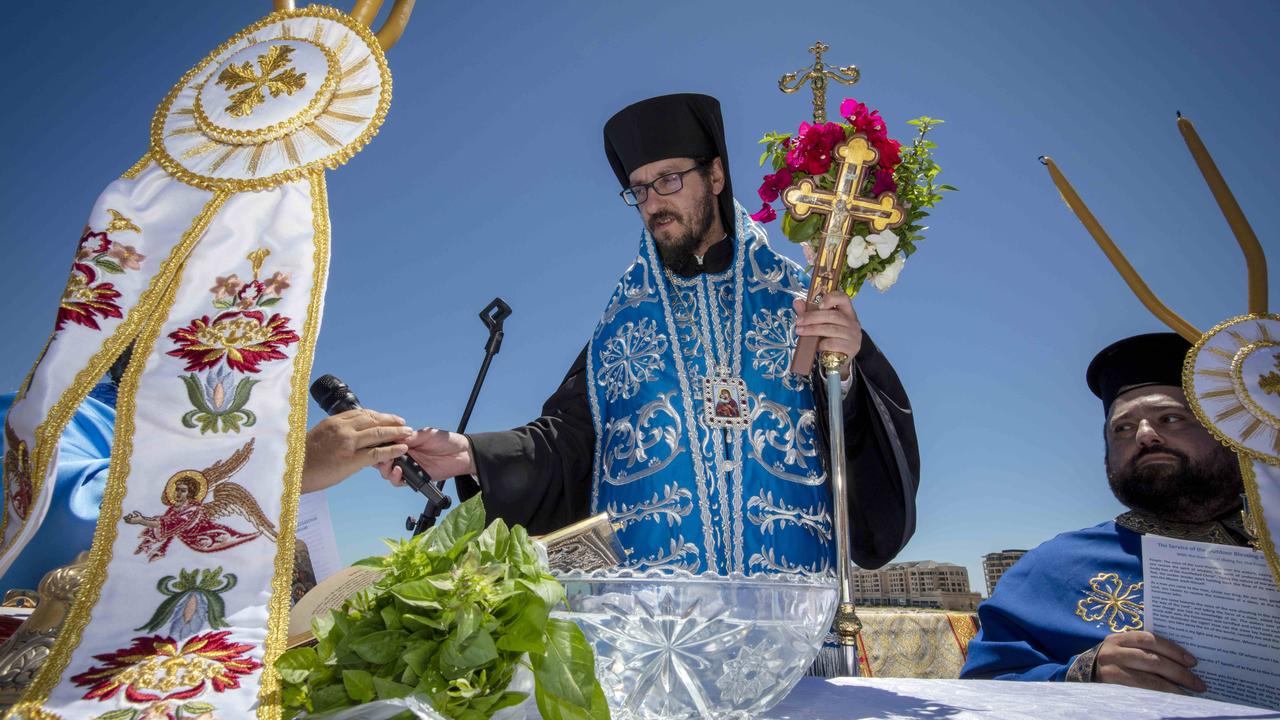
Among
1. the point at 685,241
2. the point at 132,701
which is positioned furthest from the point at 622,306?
the point at 132,701

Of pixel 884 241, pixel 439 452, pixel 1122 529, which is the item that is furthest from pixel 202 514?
pixel 1122 529

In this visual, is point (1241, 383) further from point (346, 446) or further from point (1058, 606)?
point (346, 446)

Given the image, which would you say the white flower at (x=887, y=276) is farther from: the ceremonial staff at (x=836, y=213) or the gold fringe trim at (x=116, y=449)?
the gold fringe trim at (x=116, y=449)

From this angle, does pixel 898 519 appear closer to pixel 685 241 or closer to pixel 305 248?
pixel 685 241

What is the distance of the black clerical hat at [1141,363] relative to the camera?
15.3ft

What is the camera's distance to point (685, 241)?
425 centimetres

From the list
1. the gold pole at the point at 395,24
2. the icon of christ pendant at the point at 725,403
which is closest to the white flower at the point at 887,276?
the icon of christ pendant at the point at 725,403

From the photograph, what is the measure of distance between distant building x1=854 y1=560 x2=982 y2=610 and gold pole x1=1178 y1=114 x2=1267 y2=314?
4365 mm

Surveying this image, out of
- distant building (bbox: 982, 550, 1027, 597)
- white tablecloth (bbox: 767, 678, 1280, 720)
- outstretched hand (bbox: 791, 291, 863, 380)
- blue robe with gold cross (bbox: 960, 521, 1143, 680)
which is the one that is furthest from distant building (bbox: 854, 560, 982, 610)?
white tablecloth (bbox: 767, 678, 1280, 720)

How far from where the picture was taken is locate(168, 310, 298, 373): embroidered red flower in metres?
1.63

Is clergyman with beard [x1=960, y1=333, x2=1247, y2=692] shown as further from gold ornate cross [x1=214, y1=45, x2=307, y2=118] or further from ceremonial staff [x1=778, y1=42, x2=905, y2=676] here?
gold ornate cross [x1=214, y1=45, x2=307, y2=118]

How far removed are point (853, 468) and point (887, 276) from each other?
1.01m

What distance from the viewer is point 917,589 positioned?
7246mm

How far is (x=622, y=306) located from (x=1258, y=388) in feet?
8.87
